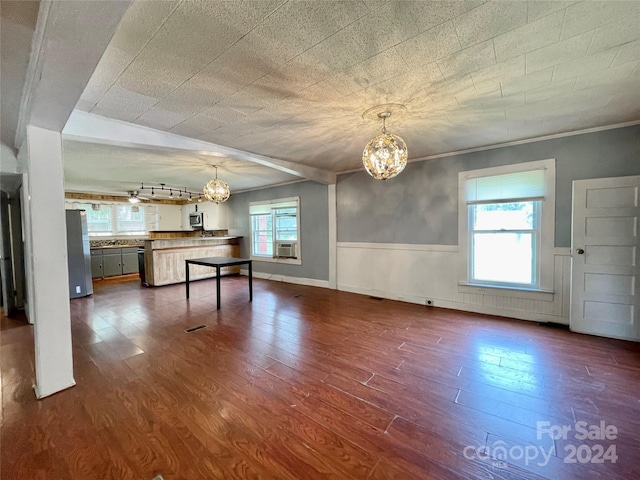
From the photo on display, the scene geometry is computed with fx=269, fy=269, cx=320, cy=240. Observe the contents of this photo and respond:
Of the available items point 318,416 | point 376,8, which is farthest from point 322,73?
point 318,416

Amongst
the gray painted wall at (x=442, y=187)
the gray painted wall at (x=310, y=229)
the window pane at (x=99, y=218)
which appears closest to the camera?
the gray painted wall at (x=442, y=187)

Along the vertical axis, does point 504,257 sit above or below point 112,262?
above

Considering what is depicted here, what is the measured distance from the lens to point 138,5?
4.17ft

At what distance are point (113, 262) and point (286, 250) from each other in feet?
15.6

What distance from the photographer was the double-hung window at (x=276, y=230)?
254 inches

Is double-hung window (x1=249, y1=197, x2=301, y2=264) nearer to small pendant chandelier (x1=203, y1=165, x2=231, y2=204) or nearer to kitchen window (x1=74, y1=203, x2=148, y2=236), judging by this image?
small pendant chandelier (x1=203, y1=165, x2=231, y2=204)

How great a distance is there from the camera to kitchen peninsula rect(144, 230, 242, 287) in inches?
235

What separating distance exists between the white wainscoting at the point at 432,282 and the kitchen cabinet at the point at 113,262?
6003 millimetres

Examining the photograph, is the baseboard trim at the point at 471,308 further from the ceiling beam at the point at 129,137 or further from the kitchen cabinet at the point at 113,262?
the kitchen cabinet at the point at 113,262

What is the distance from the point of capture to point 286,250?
6.61 m

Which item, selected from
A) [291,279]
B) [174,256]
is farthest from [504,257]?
[174,256]

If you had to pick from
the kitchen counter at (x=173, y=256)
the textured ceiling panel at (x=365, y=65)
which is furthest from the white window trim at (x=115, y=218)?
the textured ceiling panel at (x=365, y=65)

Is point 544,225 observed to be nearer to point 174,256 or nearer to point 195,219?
point 174,256

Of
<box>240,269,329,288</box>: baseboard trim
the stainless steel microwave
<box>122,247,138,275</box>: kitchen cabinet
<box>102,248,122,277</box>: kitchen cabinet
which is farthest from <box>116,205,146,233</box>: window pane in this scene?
<box>240,269,329,288</box>: baseboard trim
